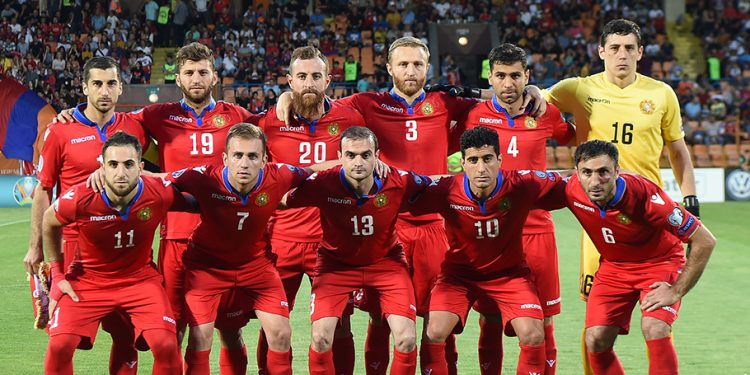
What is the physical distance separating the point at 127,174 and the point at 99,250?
0.55 metres

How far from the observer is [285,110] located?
6750 millimetres

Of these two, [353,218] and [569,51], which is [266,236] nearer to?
[353,218]

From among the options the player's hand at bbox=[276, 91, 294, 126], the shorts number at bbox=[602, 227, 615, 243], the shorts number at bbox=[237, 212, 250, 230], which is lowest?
the shorts number at bbox=[602, 227, 615, 243]

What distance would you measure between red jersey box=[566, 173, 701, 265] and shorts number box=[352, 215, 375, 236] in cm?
131

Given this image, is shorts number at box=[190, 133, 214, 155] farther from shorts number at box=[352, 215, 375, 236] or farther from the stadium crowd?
the stadium crowd

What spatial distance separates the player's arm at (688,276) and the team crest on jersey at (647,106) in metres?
1.16

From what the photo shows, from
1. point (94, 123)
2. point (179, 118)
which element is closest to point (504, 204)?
point (179, 118)

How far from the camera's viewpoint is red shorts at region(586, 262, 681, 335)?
6.14 metres

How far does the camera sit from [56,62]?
26688 mm

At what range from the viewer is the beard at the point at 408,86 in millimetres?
6777

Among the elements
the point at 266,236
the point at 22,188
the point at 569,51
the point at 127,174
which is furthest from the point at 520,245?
the point at 569,51

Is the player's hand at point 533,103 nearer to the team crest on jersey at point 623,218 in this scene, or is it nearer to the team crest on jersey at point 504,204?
the team crest on jersey at point 504,204

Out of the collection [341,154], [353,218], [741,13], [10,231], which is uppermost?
[741,13]

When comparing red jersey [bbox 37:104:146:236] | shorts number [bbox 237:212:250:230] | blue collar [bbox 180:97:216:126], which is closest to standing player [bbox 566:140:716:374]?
shorts number [bbox 237:212:250:230]
